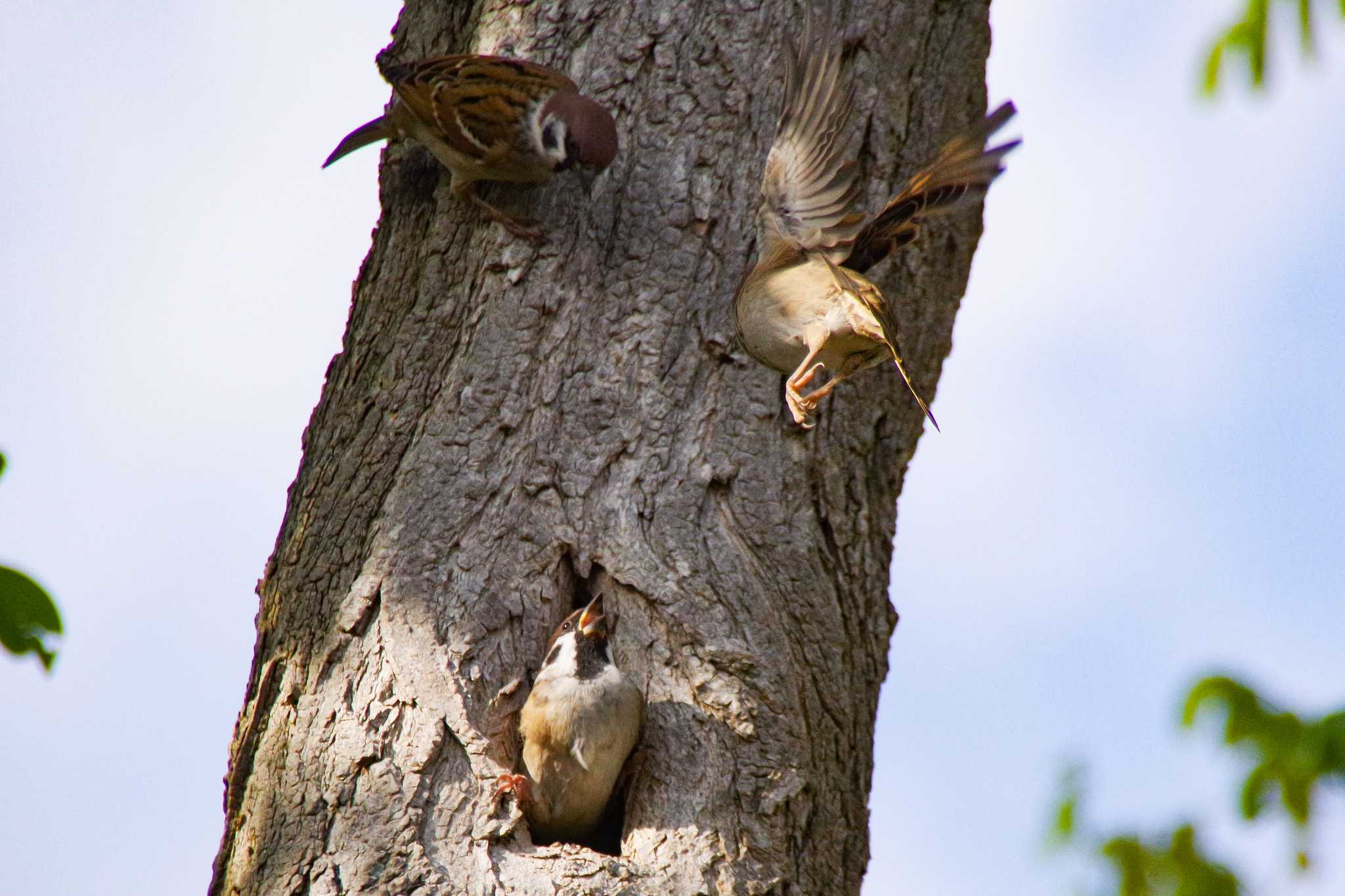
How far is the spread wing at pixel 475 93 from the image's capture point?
362 cm

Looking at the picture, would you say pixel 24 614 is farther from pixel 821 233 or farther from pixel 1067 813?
pixel 821 233

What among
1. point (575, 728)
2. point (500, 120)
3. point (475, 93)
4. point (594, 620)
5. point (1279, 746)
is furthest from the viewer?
point (475, 93)

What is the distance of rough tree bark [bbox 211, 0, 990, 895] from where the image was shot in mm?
2990

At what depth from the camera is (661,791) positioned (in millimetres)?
3113

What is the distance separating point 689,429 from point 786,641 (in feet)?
1.89

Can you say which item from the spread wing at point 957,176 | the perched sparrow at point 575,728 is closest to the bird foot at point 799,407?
the spread wing at point 957,176

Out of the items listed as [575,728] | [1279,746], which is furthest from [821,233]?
[1279,746]

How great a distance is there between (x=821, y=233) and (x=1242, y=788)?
106 inches

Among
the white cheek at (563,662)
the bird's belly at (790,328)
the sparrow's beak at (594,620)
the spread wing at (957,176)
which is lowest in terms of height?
the white cheek at (563,662)

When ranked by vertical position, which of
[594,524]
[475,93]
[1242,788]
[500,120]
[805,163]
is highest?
[475,93]

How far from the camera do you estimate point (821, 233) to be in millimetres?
3637

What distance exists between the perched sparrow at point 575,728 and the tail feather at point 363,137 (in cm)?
158

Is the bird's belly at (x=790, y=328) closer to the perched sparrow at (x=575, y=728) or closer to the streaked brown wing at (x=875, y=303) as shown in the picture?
the streaked brown wing at (x=875, y=303)

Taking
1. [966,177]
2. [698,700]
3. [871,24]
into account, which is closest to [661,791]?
[698,700]
